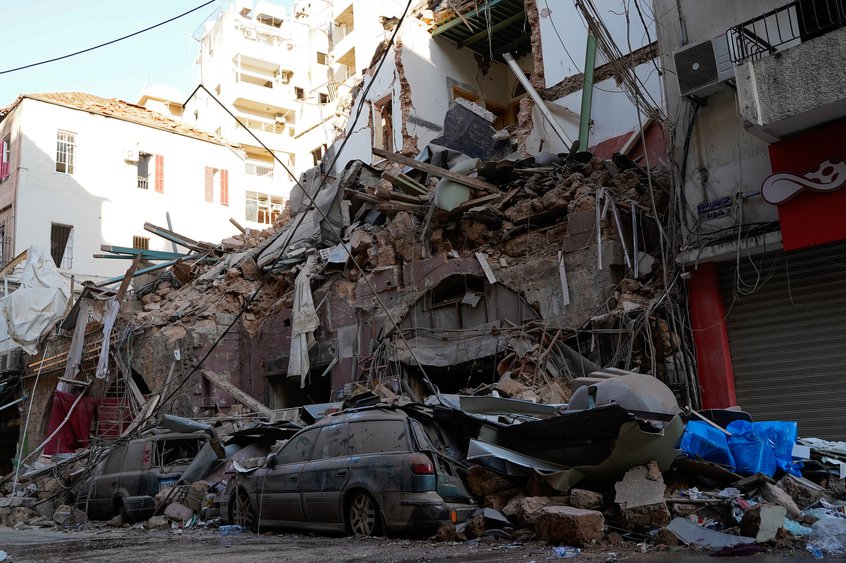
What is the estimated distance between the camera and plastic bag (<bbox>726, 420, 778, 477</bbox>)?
8.61 meters

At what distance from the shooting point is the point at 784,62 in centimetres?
1062

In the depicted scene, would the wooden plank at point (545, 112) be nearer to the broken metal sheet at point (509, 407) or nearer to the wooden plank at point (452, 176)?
the wooden plank at point (452, 176)

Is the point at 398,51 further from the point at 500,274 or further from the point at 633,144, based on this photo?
the point at 500,274

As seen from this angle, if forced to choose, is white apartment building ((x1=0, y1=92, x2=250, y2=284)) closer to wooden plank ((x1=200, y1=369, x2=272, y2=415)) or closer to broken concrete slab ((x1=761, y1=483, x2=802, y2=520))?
wooden plank ((x1=200, y1=369, x2=272, y2=415))

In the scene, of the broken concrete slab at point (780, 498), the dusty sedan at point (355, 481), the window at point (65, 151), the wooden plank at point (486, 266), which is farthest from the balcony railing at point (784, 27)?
the window at point (65, 151)

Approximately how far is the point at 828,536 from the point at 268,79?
58.1 metres

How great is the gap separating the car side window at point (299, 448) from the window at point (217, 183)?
103ft

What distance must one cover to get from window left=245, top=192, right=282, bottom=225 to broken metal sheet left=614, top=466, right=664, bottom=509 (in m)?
41.9

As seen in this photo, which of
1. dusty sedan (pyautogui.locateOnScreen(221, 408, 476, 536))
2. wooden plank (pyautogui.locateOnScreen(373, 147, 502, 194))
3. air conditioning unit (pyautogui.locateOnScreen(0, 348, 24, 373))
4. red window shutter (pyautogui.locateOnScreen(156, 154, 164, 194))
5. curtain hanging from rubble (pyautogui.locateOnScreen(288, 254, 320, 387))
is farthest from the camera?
red window shutter (pyautogui.locateOnScreen(156, 154, 164, 194))

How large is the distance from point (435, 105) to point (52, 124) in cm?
1909

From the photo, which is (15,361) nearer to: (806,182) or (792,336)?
(792,336)

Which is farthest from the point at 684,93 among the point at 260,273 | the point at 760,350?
the point at 260,273

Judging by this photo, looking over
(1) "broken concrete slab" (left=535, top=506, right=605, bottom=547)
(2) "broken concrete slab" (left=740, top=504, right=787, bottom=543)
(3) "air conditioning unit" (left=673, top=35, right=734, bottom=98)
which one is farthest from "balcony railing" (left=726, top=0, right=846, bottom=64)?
(1) "broken concrete slab" (left=535, top=506, right=605, bottom=547)

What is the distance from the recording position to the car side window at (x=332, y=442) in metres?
9.13
